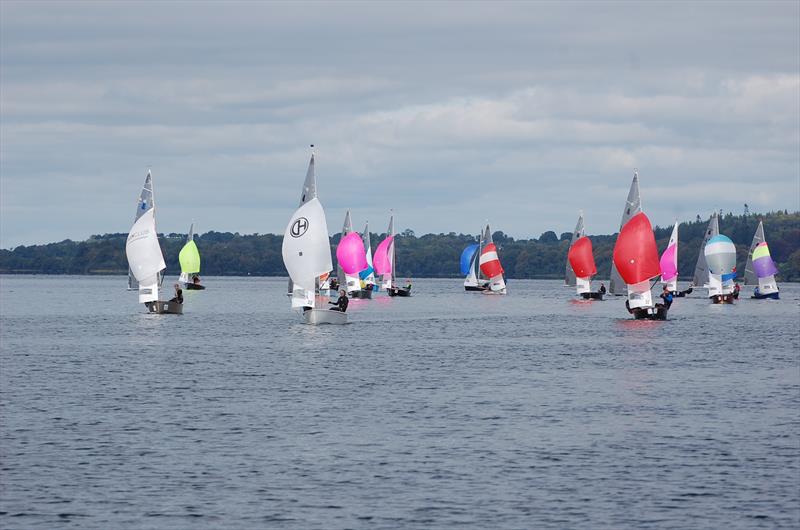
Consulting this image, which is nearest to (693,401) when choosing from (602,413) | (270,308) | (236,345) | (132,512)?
(602,413)

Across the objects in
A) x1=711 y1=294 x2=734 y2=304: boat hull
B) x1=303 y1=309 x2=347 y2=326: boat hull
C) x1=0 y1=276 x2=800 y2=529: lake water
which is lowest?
x1=0 y1=276 x2=800 y2=529: lake water

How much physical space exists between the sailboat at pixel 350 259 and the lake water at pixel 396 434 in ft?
163

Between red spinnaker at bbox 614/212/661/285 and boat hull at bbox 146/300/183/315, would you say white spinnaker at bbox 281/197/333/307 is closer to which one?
red spinnaker at bbox 614/212/661/285

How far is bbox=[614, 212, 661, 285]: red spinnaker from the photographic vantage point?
91875 mm

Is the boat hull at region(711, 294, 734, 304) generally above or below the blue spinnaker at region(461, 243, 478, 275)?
below

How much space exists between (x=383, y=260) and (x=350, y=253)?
113ft

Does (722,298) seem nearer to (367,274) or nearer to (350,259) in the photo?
(367,274)

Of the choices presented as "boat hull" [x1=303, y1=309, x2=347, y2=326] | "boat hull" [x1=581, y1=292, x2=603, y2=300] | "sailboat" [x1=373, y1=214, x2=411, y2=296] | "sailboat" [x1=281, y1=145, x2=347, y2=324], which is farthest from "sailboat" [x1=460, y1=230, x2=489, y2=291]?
"sailboat" [x1=281, y1=145, x2=347, y2=324]

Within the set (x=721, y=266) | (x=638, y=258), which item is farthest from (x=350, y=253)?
(x=638, y=258)

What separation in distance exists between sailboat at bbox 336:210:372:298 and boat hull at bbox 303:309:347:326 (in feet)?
120

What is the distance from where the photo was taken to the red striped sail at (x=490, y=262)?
163 meters

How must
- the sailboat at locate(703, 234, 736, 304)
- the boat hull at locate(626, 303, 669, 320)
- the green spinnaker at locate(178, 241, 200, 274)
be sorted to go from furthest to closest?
the green spinnaker at locate(178, 241, 200, 274), the sailboat at locate(703, 234, 736, 304), the boat hull at locate(626, 303, 669, 320)

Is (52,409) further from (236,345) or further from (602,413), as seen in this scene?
(236,345)

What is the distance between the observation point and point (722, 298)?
5704 inches
